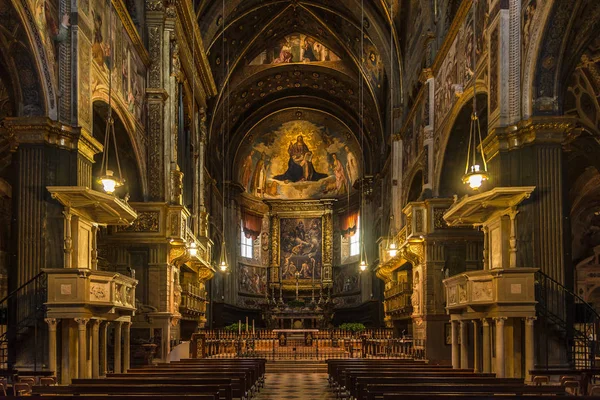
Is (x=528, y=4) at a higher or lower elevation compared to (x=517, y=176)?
higher

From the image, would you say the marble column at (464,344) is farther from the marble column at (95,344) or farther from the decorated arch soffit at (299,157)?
the decorated arch soffit at (299,157)

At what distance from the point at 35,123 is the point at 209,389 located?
7.31 meters

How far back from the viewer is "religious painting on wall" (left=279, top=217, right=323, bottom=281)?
48.0 m

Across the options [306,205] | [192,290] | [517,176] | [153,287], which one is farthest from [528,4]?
[306,205]

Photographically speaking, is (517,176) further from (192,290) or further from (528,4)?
(192,290)

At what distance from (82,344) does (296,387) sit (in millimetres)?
6066

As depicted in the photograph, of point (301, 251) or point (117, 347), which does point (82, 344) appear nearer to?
point (117, 347)

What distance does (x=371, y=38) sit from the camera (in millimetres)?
33812

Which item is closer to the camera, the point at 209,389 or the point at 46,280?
the point at 209,389

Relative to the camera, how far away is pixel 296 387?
57.9 feet

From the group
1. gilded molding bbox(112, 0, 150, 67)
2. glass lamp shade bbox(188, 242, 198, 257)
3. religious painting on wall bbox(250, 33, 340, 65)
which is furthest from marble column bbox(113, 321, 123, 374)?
religious painting on wall bbox(250, 33, 340, 65)

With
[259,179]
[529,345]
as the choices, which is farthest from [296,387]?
[259,179]

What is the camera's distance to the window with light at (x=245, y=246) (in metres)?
46.5

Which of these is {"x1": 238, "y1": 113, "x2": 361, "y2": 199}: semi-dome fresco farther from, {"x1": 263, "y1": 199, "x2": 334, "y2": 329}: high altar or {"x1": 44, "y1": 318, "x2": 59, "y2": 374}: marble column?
{"x1": 44, "y1": 318, "x2": 59, "y2": 374}: marble column
